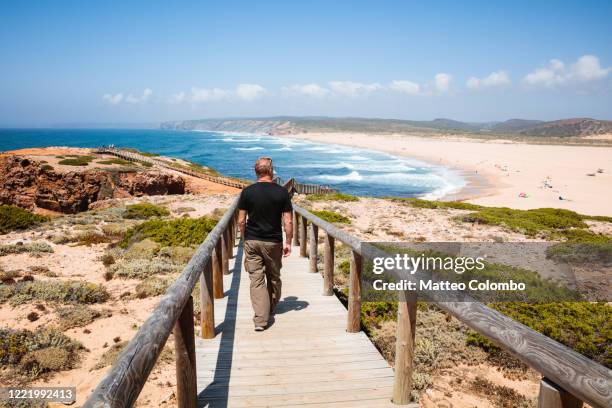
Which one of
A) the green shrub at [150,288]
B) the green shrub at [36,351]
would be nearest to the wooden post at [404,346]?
the green shrub at [36,351]

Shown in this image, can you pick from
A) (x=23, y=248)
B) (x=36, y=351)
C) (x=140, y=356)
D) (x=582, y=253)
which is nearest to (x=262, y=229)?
(x=140, y=356)

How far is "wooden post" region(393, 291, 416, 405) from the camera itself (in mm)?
3143

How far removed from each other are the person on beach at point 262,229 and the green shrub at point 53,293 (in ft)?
13.9

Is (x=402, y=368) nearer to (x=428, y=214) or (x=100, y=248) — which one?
(x=100, y=248)

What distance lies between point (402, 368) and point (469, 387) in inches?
70.9

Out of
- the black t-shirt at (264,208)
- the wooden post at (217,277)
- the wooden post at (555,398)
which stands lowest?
the wooden post at (217,277)

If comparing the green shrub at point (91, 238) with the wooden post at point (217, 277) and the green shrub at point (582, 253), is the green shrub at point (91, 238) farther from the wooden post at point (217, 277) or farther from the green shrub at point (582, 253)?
the green shrub at point (582, 253)

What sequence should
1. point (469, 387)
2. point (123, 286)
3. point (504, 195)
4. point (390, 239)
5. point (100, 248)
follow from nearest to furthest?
point (469, 387) < point (123, 286) < point (100, 248) < point (390, 239) < point (504, 195)

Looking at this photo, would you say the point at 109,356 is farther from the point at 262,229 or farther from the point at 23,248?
the point at 23,248

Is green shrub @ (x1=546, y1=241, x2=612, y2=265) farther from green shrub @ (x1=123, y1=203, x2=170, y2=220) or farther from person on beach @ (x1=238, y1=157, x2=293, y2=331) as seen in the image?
green shrub @ (x1=123, y1=203, x2=170, y2=220)

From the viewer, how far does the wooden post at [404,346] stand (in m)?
3.14

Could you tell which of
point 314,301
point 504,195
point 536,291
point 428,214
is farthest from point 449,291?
point 504,195

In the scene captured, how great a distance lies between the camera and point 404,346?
3.18 metres

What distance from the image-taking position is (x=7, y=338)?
5.49 m
